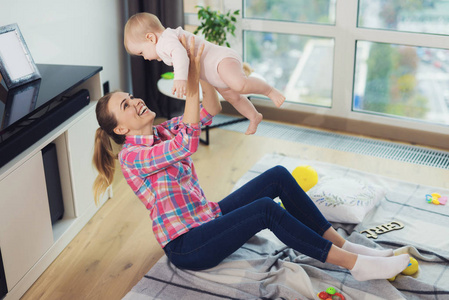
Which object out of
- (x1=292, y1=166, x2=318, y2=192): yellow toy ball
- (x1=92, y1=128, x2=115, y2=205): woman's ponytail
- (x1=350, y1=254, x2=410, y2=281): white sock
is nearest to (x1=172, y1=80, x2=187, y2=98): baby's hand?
(x1=92, y1=128, x2=115, y2=205): woman's ponytail

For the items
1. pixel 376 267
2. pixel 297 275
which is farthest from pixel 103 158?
pixel 376 267

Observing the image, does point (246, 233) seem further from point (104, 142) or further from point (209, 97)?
point (104, 142)

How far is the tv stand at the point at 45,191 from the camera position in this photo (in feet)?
6.89

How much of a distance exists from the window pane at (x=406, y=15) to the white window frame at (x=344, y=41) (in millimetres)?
45

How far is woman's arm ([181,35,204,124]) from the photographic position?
177 centimetres

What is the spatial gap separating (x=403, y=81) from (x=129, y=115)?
215 cm

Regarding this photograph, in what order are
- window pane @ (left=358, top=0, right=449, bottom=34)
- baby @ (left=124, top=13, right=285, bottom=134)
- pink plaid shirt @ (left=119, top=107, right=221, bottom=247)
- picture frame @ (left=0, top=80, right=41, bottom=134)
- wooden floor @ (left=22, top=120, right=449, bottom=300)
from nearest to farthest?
baby @ (left=124, top=13, right=285, bottom=134) < pink plaid shirt @ (left=119, top=107, right=221, bottom=247) < picture frame @ (left=0, top=80, right=41, bottom=134) < wooden floor @ (left=22, top=120, right=449, bottom=300) < window pane @ (left=358, top=0, right=449, bottom=34)

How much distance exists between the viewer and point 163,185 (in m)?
2.05

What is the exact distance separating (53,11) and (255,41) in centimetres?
146

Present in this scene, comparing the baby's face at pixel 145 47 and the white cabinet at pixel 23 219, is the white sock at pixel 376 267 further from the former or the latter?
the white cabinet at pixel 23 219

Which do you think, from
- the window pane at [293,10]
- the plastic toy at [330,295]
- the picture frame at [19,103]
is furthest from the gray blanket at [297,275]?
the window pane at [293,10]

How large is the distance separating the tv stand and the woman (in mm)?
295

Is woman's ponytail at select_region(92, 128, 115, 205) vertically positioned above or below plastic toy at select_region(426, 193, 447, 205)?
above

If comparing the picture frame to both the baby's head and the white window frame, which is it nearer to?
the baby's head
